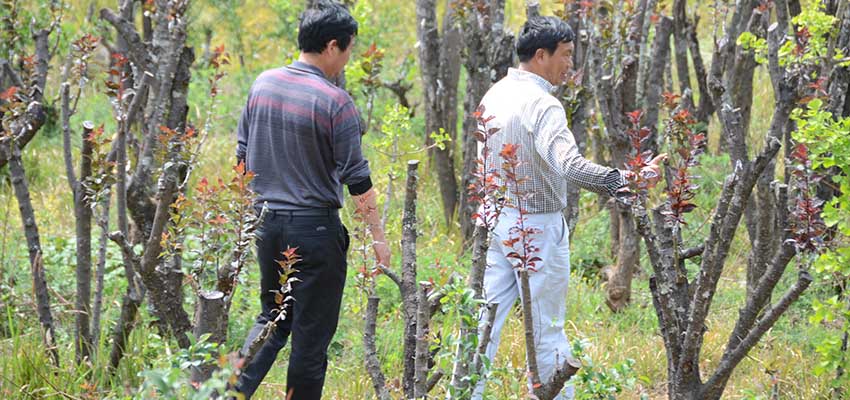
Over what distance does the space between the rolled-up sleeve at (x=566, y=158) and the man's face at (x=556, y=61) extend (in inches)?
9.7

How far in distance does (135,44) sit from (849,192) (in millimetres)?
2907

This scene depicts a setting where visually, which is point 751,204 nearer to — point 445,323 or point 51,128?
point 445,323

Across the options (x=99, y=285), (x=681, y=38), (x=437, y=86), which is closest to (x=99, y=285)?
(x=99, y=285)

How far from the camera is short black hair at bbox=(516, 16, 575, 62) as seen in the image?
11.9ft

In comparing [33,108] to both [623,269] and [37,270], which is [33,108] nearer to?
[37,270]

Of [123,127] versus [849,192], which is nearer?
[849,192]

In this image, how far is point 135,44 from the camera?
3930mm

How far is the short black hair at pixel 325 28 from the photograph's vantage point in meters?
3.52

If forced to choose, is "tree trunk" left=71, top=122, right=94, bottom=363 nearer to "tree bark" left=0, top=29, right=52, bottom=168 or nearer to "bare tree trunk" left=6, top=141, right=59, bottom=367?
"bare tree trunk" left=6, top=141, right=59, bottom=367

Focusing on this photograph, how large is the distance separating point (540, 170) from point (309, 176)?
0.91 metres

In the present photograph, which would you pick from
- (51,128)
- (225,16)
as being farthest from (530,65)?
(225,16)

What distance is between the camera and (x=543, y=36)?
3621 mm

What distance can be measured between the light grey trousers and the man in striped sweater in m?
0.53

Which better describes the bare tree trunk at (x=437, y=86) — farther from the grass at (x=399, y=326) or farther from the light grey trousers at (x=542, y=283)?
the light grey trousers at (x=542, y=283)
